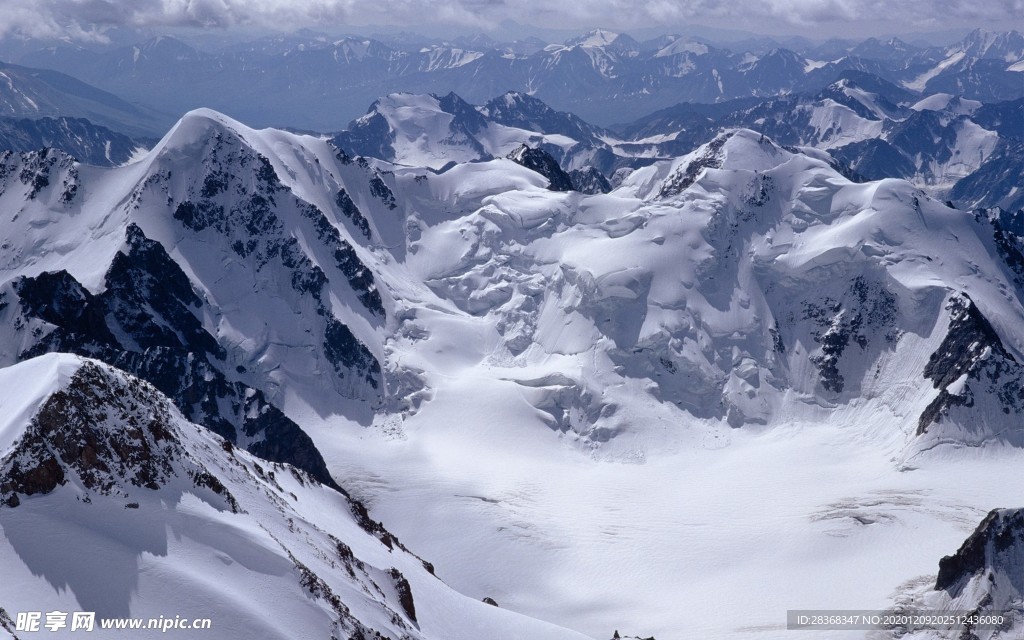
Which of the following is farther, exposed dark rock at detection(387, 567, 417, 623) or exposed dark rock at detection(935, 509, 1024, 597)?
exposed dark rock at detection(935, 509, 1024, 597)

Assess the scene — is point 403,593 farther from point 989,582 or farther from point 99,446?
point 989,582

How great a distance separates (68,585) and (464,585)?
97.0m

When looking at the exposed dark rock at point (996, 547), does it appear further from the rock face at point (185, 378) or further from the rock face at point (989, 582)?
the rock face at point (185, 378)

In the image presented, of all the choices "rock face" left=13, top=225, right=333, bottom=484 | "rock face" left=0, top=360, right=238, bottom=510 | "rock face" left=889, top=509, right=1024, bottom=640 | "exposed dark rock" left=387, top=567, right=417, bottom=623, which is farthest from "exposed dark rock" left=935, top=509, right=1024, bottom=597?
"rock face" left=13, top=225, right=333, bottom=484

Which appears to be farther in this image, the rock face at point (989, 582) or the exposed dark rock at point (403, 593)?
the rock face at point (989, 582)

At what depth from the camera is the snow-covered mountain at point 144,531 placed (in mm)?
69688

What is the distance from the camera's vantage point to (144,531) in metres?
74.7

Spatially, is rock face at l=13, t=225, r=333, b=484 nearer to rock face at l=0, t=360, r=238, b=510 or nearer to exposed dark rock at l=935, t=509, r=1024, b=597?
rock face at l=0, t=360, r=238, b=510

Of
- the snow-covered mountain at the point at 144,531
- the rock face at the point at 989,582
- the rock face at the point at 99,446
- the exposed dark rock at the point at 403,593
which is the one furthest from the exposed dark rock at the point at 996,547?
the rock face at the point at 99,446

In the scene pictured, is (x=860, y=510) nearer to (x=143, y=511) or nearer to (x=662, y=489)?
(x=662, y=489)

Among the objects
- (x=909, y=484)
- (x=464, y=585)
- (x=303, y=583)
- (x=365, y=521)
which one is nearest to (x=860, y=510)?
(x=909, y=484)

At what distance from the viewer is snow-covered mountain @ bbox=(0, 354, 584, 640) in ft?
229

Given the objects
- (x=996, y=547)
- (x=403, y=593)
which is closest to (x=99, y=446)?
(x=403, y=593)

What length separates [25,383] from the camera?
8306 centimetres
